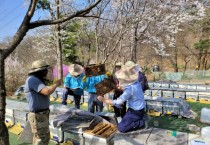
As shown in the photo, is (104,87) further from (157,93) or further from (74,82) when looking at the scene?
(157,93)

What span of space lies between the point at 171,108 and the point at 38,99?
4.55 m

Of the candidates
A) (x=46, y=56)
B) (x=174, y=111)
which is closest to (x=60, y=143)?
(x=174, y=111)

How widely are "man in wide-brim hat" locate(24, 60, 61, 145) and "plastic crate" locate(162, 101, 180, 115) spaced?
4278mm

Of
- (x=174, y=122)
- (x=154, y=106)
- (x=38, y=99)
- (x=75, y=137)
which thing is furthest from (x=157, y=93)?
(x=38, y=99)

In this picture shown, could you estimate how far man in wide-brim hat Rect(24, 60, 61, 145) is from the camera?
3760 mm

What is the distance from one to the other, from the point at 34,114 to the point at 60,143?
1.34m

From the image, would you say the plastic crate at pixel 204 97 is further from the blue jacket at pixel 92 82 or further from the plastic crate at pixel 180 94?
the blue jacket at pixel 92 82

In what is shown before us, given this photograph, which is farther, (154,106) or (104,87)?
(154,106)

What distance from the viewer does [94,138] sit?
4.39 metres

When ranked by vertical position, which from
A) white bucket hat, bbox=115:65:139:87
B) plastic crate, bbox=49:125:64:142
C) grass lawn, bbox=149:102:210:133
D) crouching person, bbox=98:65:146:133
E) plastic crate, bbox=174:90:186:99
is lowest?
grass lawn, bbox=149:102:210:133

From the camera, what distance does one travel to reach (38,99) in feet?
12.8

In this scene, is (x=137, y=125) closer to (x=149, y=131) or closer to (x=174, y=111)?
(x=149, y=131)

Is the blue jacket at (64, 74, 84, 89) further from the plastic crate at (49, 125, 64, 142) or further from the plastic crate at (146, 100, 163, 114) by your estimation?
the plastic crate at (146, 100, 163, 114)

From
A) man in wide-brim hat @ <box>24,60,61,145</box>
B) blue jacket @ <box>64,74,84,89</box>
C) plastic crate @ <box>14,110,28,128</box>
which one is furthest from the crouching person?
plastic crate @ <box>14,110,28,128</box>
